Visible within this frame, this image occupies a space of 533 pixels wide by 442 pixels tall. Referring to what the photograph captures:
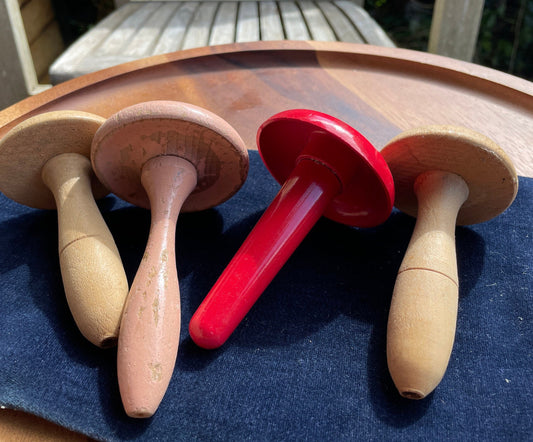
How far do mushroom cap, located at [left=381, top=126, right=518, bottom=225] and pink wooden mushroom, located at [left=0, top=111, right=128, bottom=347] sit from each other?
10.7 inches

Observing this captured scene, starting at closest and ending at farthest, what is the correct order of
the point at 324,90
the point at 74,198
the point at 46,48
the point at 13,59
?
the point at 74,198
the point at 324,90
the point at 13,59
the point at 46,48

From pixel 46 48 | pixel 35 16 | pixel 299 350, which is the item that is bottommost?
pixel 46 48

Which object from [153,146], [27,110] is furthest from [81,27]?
[153,146]

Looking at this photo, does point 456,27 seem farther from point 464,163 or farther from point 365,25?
point 464,163

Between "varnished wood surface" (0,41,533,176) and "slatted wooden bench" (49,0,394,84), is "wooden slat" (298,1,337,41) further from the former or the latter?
"varnished wood surface" (0,41,533,176)

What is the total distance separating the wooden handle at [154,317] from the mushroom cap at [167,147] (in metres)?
0.03

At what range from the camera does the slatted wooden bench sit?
1141 mm

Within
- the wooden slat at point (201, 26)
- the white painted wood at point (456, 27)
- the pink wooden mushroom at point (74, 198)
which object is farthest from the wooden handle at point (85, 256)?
the white painted wood at point (456, 27)

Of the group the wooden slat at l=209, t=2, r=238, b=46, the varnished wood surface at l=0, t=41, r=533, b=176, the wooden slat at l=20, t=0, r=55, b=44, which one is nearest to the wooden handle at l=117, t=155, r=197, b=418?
the varnished wood surface at l=0, t=41, r=533, b=176

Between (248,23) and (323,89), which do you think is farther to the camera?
(248,23)

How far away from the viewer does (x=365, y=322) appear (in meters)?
0.43

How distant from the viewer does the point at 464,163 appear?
45cm

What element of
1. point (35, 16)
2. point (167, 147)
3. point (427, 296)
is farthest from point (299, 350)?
point (35, 16)

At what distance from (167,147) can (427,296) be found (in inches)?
10.1
